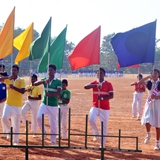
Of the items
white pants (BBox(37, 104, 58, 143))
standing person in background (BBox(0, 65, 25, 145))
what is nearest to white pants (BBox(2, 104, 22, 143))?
standing person in background (BBox(0, 65, 25, 145))

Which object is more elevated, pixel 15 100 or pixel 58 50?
pixel 58 50

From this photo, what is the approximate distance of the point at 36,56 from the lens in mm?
11531

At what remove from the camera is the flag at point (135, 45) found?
1020 cm

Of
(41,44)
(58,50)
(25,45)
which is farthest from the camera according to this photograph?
(25,45)

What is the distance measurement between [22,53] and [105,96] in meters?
2.96

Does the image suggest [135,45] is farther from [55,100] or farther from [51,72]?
[55,100]

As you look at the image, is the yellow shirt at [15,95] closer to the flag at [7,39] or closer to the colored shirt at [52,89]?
the colored shirt at [52,89]

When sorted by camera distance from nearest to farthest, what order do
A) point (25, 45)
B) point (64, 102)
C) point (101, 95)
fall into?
point (101, 95), point (64, 102), point (25, 45)

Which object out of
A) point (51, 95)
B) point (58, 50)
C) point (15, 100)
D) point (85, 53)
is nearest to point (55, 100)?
point (51, 95)

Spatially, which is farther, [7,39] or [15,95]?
[7,39]

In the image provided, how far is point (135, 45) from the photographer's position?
1023 centimetres

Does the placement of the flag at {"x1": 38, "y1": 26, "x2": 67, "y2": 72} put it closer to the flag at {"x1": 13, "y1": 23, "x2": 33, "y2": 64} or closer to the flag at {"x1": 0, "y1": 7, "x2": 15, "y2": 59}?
the flag at {"x1": 13, "y1": 23, "x2": 33, "y2": 64}

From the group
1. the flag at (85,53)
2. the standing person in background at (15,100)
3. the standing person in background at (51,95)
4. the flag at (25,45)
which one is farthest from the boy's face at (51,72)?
the flag at (25,45)

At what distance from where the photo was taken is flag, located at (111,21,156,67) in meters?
10.2
